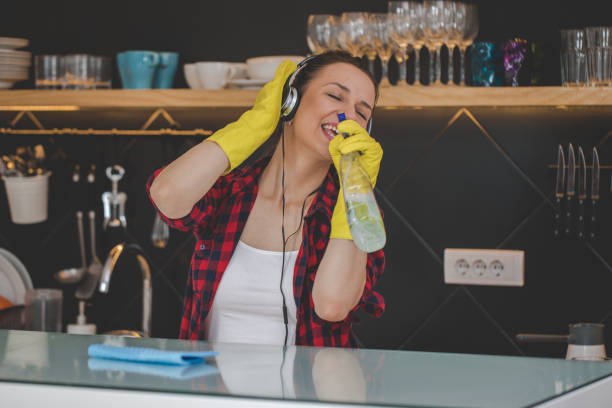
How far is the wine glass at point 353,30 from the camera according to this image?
5.67 feet

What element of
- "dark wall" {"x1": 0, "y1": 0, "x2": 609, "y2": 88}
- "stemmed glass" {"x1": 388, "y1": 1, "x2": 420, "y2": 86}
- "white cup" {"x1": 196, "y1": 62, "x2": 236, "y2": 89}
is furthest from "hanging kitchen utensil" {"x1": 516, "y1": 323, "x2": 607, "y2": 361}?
"white cup" {"x1": 196, "y1": 62, "x2": 236, "y2": 89}

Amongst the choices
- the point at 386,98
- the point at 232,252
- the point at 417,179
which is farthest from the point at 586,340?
the point at 232,252

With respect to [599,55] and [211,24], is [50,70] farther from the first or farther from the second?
[599,55]

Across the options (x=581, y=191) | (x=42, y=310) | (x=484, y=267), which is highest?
(x=581, y=191)

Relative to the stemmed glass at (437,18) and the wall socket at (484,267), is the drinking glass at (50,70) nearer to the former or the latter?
the stemmed glass at (437,18)

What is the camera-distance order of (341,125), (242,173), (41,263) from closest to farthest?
(341,125) → (242,173) → (41,263)

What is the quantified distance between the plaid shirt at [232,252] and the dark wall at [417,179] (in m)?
0.55

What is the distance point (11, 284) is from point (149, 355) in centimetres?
149

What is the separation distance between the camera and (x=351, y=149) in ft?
3.79

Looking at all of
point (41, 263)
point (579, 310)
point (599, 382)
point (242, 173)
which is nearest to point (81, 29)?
point (41, 263)

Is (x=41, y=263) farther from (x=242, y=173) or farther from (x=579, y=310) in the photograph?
(x=579, y=310)

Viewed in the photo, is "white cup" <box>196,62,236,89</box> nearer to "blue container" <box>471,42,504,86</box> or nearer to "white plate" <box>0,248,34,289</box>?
"blue container" <box>471,42,504,86</box>

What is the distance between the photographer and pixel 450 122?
1966 mm

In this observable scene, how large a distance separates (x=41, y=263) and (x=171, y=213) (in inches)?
41.5
